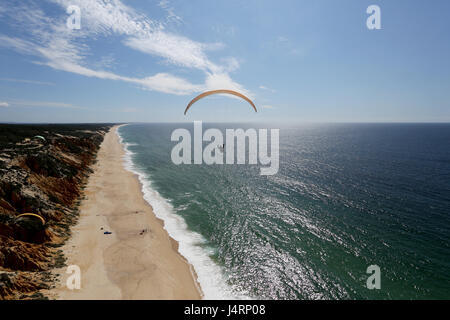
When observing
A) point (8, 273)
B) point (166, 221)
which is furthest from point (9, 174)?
point (166, 221)

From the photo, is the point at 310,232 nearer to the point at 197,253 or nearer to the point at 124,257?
the point at 197,253

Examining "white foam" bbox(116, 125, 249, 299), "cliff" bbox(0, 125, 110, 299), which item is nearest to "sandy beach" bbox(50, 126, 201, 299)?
"white foam" bbox(116, 125, 249, 299)

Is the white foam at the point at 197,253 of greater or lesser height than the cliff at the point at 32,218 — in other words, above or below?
below

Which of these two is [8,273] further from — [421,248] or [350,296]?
[421,248]

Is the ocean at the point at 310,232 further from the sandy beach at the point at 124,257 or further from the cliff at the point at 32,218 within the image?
the cliff at the point at 32,218

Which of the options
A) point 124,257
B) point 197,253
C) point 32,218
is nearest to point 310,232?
point 197,253

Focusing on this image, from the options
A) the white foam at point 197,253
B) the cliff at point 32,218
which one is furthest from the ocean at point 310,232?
the cliff at point 32,218
